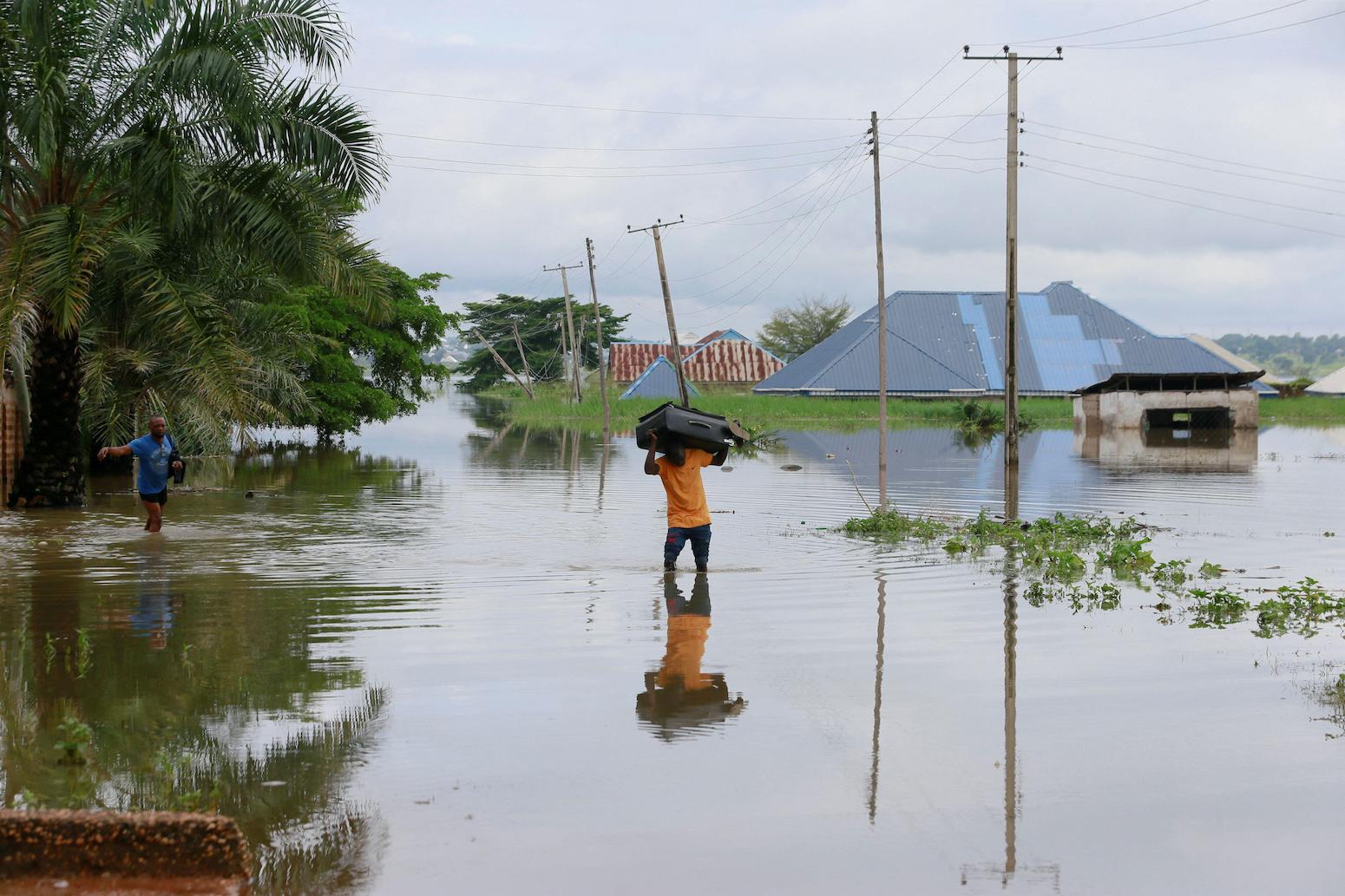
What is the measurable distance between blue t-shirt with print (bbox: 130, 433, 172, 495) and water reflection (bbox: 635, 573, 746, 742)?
778 cm

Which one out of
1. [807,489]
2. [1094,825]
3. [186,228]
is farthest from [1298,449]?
[1094,825]

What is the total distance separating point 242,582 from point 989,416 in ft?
155

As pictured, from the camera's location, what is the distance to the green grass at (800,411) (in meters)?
61.1

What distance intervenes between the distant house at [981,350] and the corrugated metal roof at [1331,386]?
716 inches

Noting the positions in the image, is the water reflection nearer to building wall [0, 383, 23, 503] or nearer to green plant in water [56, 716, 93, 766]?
green plant in water [56, 716, 93, 766]

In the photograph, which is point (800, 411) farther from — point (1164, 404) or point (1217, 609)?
point (1217, 609)

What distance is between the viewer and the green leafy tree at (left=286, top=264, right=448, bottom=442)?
42219 mm

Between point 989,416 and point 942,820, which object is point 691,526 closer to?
point 942,820

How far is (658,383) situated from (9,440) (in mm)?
59633

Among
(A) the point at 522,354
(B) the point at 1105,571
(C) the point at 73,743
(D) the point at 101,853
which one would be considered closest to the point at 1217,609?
(B) the point at 1105,571

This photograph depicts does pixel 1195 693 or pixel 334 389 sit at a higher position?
pixel 334 389

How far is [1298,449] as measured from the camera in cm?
4109

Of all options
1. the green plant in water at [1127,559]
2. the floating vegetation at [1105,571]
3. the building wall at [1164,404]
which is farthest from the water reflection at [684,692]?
the building wall at [1164,404]

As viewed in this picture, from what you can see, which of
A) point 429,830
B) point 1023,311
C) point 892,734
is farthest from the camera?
point 1023,311
